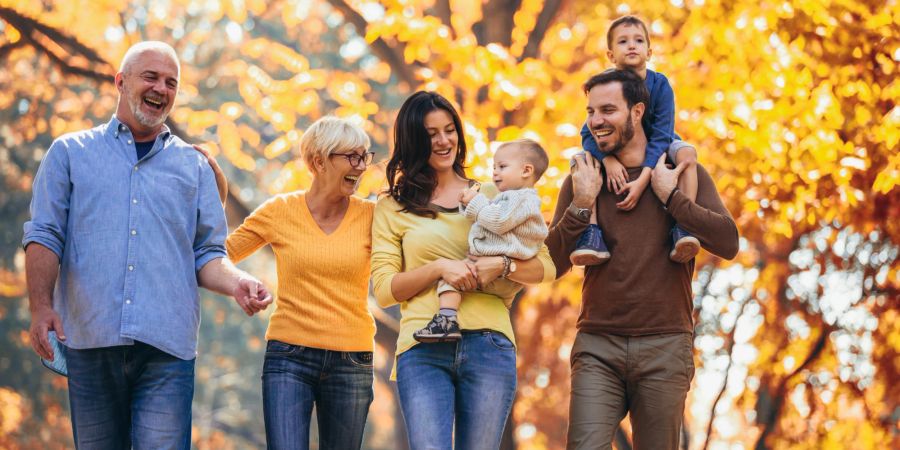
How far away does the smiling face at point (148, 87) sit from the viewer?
14.1 feet

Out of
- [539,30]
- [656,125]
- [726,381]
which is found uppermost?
[539,30]

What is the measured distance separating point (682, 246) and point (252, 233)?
1.87 meters

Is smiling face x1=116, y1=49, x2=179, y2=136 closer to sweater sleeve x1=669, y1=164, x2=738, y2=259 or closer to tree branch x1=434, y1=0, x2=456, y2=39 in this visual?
sweater sleeve x1=669, y1=164, x2=738, y2=259

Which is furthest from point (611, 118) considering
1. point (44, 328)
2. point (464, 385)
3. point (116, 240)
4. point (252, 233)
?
point (44, 328)

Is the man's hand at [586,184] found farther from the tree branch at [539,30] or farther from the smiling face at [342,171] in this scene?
the tree branch at [539,30]

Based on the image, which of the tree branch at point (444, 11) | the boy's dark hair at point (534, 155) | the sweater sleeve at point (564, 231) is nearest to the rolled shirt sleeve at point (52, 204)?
the boy's dark hair at point (534, 155)

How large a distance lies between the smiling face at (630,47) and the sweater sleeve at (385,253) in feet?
4.20

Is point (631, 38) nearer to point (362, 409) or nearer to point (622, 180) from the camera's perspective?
point (622, 180)

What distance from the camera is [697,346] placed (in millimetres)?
10180

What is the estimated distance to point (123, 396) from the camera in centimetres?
418

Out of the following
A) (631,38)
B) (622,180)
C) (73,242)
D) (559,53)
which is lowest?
(73,242)

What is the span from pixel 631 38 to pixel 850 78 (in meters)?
2.63

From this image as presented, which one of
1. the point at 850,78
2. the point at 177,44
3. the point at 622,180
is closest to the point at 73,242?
the point at 622,180

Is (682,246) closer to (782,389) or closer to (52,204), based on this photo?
(52,204)
